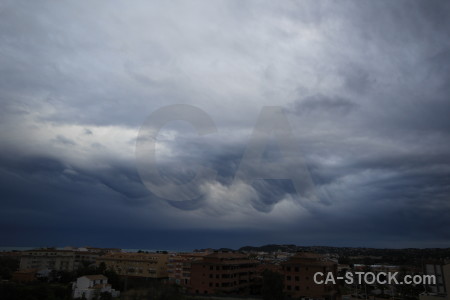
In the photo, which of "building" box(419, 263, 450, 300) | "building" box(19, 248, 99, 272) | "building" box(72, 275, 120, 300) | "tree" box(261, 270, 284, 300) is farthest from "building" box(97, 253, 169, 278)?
"building" box(419, 263, 450, 300)

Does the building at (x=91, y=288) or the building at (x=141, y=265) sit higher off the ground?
the building at (x=141, y=265)

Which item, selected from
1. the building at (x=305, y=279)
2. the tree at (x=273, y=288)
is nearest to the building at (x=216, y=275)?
the building at (x=305, y=279)

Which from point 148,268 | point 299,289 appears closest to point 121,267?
point 148,268

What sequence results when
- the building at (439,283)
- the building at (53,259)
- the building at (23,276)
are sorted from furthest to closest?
the building at (53,259)
the building at (23,276)
the building at (439,283)

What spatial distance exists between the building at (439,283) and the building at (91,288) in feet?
110

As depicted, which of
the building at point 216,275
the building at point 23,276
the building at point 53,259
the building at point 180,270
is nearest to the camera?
the building at point 216,275

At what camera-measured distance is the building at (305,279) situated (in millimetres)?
37938

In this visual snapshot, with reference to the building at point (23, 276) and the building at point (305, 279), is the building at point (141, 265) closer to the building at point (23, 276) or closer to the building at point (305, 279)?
the building at point (23, 276)

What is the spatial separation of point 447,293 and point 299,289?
1803cm

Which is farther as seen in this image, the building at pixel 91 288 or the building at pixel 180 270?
the building at pixel 180 270

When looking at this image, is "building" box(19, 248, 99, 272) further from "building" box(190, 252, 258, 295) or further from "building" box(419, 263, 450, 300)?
"building" box(419, 263, 450, 300)

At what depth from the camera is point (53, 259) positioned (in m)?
60.2

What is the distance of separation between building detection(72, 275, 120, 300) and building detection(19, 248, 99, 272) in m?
22.4

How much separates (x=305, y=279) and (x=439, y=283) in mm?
15357
